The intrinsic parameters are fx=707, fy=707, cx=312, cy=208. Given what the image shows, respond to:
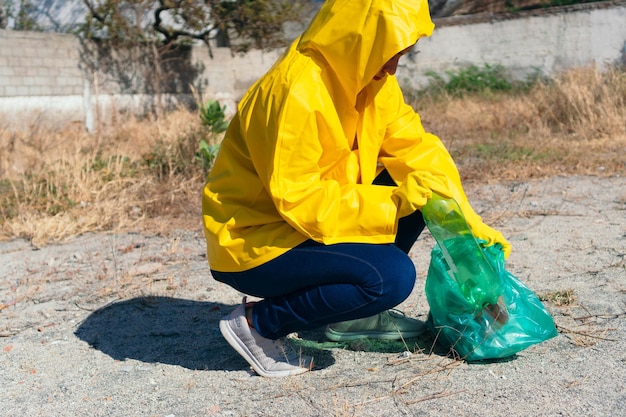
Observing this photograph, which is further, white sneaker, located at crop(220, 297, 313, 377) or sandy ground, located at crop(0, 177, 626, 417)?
white sneaker, located at crop(220, 297, 313, 377)

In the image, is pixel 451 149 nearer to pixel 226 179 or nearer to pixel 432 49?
pixel 226 179

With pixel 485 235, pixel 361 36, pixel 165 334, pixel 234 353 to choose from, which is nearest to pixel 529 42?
pixel 485 235

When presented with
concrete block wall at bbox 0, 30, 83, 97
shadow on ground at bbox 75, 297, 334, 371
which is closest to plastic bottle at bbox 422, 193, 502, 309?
shadow on ground at bbox 75, 297, 334, 371

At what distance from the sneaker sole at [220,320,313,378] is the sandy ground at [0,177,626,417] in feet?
0.13

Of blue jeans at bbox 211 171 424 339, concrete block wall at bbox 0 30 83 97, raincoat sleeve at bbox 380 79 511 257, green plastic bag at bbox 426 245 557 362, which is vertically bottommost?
concrete block wall at bbox 0 30 83 97

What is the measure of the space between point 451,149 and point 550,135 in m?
1.34

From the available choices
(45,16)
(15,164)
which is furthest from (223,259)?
(45,16)

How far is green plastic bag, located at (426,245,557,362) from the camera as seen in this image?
253 cm

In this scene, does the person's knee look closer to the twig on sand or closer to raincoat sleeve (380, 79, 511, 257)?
raincoat sleeve (380, 79, 511, 257)

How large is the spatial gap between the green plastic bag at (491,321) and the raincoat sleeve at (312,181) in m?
0.44

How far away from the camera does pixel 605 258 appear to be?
3680mm

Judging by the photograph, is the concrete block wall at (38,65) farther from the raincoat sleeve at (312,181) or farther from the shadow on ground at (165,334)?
the raincoat sleeve at (312,181)

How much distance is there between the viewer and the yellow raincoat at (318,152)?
7.32 feet

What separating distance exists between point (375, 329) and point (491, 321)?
0.54 m
